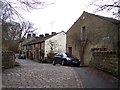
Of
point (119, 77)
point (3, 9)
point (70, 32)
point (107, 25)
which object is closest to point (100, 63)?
point (119, 77)

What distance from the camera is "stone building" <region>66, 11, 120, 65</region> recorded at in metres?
31.4

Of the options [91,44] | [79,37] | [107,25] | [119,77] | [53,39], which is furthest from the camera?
[53,39]

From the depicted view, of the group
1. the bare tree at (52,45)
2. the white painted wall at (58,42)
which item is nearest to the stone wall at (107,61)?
the bare tree at (52,45)

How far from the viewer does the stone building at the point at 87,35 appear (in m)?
31.4

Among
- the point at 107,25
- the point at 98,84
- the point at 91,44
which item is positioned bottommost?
the point at 98,84

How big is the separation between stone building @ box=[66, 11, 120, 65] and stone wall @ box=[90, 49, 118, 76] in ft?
41.4

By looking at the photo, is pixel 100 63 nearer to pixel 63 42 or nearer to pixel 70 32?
pixel 70 32

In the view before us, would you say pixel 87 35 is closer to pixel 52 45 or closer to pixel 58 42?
pixel 52 45

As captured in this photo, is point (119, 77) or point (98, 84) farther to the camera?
point (119, 77)

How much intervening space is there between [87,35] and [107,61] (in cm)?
2202

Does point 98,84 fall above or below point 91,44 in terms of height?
below

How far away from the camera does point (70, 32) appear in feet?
136

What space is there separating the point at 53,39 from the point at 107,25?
26463mm

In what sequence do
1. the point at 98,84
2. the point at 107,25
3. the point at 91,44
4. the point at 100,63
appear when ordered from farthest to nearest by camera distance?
the point at 91,44
the point at 107,25
the point at 100,63
the point at 98,84
